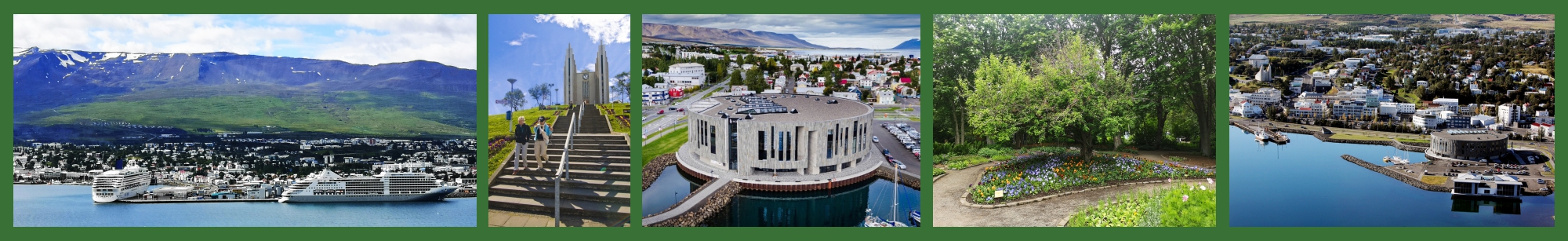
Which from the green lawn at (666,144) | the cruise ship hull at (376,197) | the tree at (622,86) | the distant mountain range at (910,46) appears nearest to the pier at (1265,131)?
the distant mountain range at (910,46)

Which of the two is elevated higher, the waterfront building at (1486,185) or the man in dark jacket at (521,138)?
the man in dark jacket at (521,138)

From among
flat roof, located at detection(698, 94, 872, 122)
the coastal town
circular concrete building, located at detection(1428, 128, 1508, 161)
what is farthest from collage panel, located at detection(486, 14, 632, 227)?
circular concrete building, located at detection(1428, 128, 1508, 161)

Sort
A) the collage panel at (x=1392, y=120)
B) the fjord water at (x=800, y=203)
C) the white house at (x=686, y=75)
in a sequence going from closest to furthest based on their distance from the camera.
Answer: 1. the collage panel at (x=1392, y=120)
2. the fjord water at (x=800, y=203)
3. the white house at (x=686, y=75)

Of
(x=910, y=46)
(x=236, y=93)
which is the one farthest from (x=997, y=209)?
(x=236, y=93)

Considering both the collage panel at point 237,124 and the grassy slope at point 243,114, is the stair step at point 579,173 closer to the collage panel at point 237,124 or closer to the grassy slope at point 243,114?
the collage panel at point 237,124

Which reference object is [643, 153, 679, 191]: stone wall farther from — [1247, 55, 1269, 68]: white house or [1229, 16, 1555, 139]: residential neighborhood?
[1247, 55, 1269, 68]: white house
